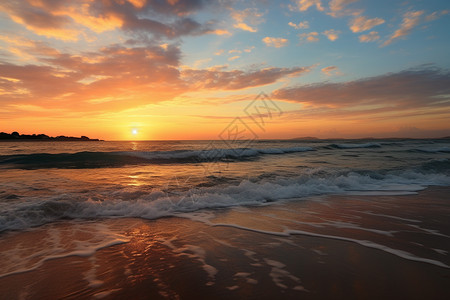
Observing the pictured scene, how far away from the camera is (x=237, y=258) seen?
9.69ft

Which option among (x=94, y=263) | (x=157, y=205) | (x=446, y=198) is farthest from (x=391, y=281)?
(x=446, y=198)

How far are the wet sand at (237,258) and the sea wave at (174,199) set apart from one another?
51 centimetres

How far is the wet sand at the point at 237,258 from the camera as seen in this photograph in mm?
2281

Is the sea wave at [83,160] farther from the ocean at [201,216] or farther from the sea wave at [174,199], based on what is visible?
the sea wave at [174,199]

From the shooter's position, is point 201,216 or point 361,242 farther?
point 201,216

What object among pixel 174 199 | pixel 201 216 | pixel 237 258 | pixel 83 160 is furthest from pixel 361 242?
pixel 83 160

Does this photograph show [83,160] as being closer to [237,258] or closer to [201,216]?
[201,216]

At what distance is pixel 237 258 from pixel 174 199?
3.11m

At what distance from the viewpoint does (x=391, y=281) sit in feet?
7.84

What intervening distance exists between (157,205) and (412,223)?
4.87 metres

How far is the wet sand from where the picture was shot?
7.48 feet

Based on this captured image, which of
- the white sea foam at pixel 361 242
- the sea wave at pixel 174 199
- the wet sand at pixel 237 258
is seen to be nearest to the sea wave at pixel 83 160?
the sea wave at pixel 174 199

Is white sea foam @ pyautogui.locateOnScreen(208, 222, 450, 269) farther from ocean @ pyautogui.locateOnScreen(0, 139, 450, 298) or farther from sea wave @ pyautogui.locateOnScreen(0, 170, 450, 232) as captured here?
sea wave @ pyautogui.locateOnScreen(0, 170, 450, 232)

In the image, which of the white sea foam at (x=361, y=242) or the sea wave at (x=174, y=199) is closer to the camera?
the white sea foam at (x=361, y=242)
